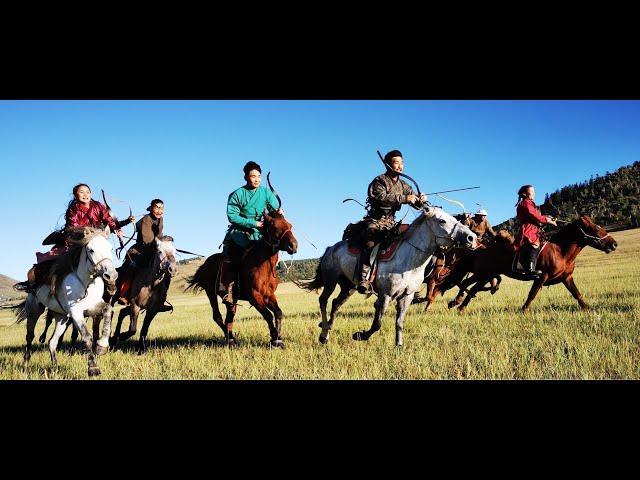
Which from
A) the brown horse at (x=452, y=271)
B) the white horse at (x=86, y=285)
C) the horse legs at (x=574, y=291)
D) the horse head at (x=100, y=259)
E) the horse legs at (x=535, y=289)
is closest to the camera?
the horse head at (x=100, y=259)

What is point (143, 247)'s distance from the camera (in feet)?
24.0

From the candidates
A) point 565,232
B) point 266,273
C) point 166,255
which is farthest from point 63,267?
point 565,232

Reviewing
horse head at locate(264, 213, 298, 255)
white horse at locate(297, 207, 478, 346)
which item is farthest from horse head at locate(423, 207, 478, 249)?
horse head at locate(264, 213, 298, 255)

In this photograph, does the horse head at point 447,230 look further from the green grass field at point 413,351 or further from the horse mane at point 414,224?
the green grass field at point 413,351

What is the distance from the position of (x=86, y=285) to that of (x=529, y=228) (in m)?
8.62

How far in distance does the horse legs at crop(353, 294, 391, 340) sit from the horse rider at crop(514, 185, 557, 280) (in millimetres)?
4583

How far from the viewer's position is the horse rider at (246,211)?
688 cm

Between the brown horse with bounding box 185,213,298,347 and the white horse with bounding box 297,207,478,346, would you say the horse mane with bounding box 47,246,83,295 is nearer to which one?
the brown horse with bounding box 185,213,298,347

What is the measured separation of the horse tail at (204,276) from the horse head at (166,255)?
34.7 inches

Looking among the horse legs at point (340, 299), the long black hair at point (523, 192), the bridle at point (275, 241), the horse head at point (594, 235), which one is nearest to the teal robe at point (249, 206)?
the bridle at point (275, 241)
